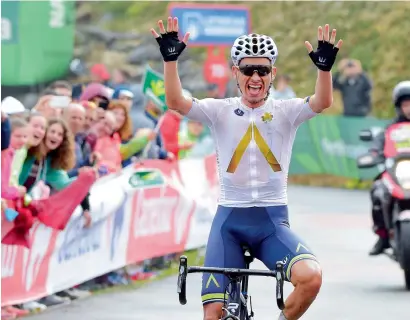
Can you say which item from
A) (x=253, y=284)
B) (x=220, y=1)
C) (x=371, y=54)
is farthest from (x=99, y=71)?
(x=220, y=1)

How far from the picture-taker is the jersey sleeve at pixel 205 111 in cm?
875

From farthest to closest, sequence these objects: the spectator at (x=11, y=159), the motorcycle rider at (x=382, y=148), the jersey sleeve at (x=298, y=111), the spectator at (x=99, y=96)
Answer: the spectator at (x=99, y=96) → the motorcycle rider at (x=382, y=148) → the spectator at (x=11, y=159) → the jersey sleeve at (x=298, y=111)

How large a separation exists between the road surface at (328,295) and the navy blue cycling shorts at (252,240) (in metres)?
3.66

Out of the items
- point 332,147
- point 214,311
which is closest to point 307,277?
point 214,311

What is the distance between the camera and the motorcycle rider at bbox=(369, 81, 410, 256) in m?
14.3

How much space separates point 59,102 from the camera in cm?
1422

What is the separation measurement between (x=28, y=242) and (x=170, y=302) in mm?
2097

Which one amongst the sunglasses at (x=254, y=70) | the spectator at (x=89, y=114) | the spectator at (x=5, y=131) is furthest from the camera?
the spectator at (x=89, y=114)

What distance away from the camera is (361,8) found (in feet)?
141

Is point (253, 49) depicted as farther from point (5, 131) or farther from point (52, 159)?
point (52, 159)

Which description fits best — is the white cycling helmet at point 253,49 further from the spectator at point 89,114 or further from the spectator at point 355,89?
the spectator at point 355,89

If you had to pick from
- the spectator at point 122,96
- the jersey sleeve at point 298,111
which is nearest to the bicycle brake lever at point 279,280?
the jersey sleeve at point 298,111

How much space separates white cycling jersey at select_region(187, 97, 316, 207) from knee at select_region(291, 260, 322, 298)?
590 millimetres

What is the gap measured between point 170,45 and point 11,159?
134 inches
